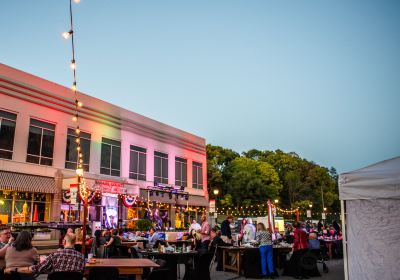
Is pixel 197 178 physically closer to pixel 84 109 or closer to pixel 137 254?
pixel 84 109

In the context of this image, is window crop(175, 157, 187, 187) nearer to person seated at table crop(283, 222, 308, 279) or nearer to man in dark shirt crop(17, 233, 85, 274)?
person seated at table crop(283, 222, 308, 279)

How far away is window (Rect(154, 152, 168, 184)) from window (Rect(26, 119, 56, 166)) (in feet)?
31.5

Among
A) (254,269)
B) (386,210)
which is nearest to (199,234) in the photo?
(254,269)

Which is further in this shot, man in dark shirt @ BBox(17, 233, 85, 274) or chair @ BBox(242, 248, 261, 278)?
chair @ BBox(242, 248, 261, 278)

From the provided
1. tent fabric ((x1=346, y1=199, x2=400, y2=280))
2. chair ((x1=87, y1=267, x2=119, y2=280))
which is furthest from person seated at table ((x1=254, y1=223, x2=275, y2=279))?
chair ((x1=87, y1=267, x2=119, y2=280))

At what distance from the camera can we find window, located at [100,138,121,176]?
26.0 meters

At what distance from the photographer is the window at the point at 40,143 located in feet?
70.2

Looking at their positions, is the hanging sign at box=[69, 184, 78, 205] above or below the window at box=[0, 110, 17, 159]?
below

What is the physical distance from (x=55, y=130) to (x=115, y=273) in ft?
62.1

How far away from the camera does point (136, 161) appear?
2872cm

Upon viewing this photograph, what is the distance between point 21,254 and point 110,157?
20.6 meters

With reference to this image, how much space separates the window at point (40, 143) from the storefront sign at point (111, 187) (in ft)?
10.4

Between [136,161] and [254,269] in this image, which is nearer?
[254,269]

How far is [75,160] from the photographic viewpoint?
2381 centimetres
